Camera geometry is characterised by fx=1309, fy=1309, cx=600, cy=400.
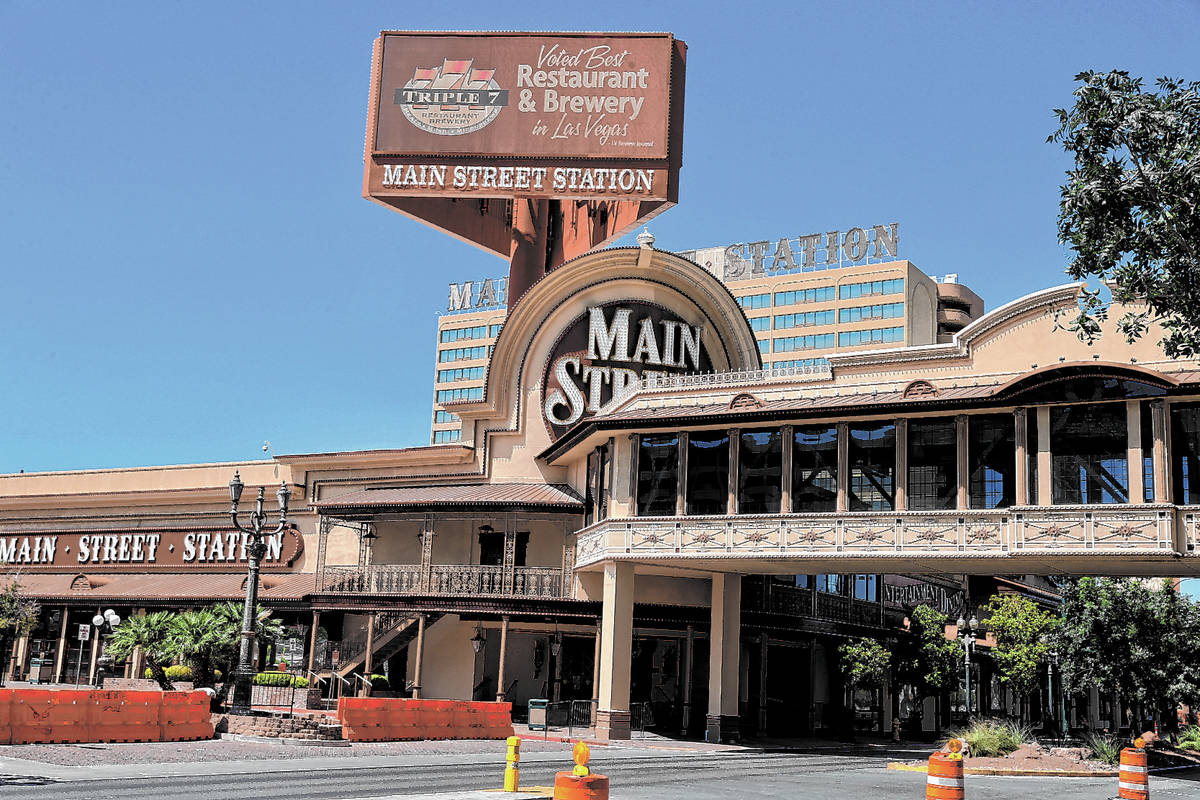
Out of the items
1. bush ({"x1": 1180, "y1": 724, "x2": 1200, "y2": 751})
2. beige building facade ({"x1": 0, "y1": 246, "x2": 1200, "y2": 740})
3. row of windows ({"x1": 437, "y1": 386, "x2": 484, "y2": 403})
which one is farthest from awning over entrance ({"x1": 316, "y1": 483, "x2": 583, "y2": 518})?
row of windows ({"x1": 437, "y1": 386, "x2": 484, "y2": 403})

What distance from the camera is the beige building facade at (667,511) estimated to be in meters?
30.0

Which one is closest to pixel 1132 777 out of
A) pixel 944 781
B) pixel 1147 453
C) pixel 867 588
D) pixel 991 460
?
pixel 944 781

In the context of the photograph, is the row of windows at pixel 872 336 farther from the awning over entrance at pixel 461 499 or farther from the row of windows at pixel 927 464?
the row of windows at pixel 927 464

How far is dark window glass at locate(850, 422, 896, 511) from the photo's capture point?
32.6 metres

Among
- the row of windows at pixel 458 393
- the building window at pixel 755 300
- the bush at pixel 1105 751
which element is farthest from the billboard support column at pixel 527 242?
the row of windows at pixel 458 393

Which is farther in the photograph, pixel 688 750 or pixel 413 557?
pixel 413 557

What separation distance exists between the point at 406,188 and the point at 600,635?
70.3 ft

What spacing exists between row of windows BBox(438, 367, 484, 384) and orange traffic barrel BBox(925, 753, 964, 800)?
361ft

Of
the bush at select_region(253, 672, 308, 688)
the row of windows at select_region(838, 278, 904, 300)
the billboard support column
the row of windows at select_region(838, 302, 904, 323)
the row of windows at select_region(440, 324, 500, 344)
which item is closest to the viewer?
the bush at select_region(253, 672, 308, 688)

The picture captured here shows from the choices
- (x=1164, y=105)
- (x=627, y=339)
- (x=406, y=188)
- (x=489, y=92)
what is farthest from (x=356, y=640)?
(x=1164, y=105)

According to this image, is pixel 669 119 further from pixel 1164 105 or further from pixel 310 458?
pixel 1164 105

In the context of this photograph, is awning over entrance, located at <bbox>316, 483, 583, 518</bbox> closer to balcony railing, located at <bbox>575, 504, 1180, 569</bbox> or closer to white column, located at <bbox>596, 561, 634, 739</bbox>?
balcony railing, located at <bbox>575, 504, 1180, 569</bbox>

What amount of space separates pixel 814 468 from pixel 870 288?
7211 cm

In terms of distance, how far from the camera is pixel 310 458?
157 ft
